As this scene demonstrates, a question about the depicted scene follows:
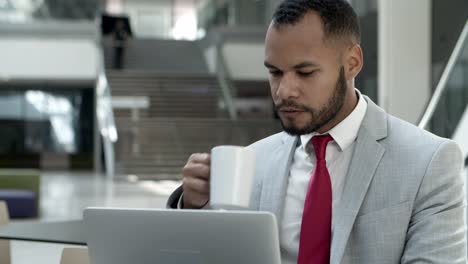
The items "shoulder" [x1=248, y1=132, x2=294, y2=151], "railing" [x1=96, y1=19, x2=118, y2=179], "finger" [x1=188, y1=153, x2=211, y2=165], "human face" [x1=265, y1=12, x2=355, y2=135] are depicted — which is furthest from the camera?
"railing" [x1=96, y1=19, x2=118, y2=179]

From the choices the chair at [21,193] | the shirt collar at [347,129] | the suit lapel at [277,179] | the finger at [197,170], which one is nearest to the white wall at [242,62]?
the chair at [21,193]

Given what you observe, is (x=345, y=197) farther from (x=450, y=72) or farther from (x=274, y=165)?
(x=450, y=72)

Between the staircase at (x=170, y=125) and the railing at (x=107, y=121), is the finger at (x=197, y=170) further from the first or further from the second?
the railing at (x=107, y=121)

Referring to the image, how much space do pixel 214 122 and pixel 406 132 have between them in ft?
59.2

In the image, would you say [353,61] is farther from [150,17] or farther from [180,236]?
[150,17]

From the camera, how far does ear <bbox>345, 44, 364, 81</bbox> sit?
75.8 inches

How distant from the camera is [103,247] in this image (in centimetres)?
162

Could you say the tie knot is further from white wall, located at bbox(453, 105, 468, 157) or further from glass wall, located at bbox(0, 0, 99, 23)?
glass wall, located at bbox(0, 0, 99, 23)

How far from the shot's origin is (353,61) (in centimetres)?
194

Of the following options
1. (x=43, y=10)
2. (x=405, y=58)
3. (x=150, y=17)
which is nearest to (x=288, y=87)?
(x=405, y=58)

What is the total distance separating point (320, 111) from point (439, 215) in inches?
14.5

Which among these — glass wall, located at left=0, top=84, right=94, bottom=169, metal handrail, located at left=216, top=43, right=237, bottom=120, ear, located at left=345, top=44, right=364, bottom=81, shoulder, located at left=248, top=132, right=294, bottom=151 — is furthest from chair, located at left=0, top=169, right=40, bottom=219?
glass wall, located at left=0, top=84, right=94, bottom=169

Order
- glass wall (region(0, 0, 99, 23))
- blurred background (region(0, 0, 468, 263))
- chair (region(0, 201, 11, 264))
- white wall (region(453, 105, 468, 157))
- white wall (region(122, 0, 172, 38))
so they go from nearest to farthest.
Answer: chair (region(0, 201, 11, 264)) < white wall (region(453, 105, 468, 157)) < blurred background (region(0, 0, 468, 263)) < glass wall (region(0, 0, 99, 23)) < white wall (region(122, 0, 172, 38))

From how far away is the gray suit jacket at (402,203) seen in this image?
6.05ft
